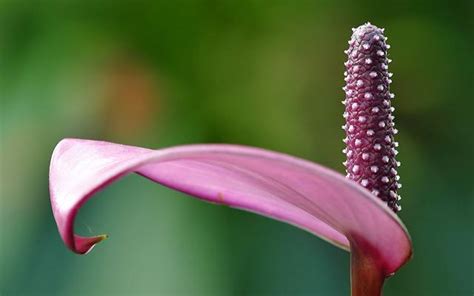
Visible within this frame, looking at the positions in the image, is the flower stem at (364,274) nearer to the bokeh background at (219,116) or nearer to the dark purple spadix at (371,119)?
the dark purple spadix at (371,119)

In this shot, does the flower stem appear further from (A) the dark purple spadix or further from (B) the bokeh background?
(B) the bokeh background

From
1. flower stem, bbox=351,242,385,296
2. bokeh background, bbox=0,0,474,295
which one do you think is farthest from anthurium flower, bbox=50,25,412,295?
bokeh background, bbox=0,0,474,295

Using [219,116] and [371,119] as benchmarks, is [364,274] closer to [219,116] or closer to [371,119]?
[371,119]

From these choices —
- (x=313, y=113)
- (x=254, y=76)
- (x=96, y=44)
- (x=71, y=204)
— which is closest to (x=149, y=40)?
(x=96, y=44)

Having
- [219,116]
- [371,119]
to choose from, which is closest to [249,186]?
[371,119]

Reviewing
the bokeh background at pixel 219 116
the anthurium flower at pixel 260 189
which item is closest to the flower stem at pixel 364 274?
the anthurium flower at pixel 260 189

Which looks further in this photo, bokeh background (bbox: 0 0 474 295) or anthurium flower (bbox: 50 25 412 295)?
bokeh background (bbox: 0 0 474 295)
